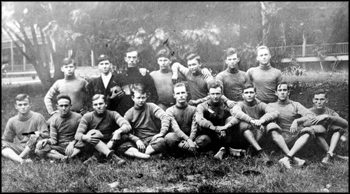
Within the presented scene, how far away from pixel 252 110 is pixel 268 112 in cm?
22

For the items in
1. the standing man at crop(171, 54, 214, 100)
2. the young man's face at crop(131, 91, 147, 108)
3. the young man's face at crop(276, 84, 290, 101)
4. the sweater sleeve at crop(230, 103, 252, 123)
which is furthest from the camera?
the standing man at crop(171, 54, 214, 100)

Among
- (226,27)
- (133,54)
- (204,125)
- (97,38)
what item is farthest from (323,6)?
(97,38)

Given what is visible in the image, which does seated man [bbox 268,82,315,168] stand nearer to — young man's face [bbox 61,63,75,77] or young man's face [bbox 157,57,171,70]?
young man's face [bbox 157,57,171,70]

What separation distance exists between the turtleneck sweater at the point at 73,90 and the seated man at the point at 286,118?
2.81m

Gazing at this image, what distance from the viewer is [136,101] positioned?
463 centimetres

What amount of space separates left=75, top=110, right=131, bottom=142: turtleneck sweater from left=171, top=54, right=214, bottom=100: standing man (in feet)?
3.65

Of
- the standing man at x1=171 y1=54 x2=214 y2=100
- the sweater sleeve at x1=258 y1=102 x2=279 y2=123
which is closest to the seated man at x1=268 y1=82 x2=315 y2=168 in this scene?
the sweater sleeve at x1=258 y1=102 x2=279 y2=123

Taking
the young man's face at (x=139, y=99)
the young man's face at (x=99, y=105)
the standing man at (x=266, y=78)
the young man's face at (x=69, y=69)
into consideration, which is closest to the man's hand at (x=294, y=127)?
the standing man at (x=266, y=78)

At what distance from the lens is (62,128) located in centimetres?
464

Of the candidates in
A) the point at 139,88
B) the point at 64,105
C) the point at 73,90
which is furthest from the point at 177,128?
the point at 73,90

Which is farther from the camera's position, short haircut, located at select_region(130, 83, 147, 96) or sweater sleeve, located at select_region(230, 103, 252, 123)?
short haircut, located at select_region(130, 83, 147, 96)

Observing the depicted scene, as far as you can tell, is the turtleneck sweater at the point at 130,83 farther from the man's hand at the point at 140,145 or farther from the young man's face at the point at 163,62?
the man's hand at the point at 140,145

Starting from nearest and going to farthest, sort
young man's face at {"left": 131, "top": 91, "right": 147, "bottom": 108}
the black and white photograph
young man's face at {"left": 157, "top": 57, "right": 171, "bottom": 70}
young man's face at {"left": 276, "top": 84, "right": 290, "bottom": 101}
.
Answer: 1. the black and white photograph
2. young man's face at {"left": 276, "top": 84, "right": 290, "bottom": 101}
3. young man's face at {"left": 131, "top": 91, "right": 147, "bottom": 108}
4. young man's face at {"left": 157, "top": 57, "right": 171, "bottom": 70}

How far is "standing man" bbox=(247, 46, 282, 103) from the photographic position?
4910 millimetres
